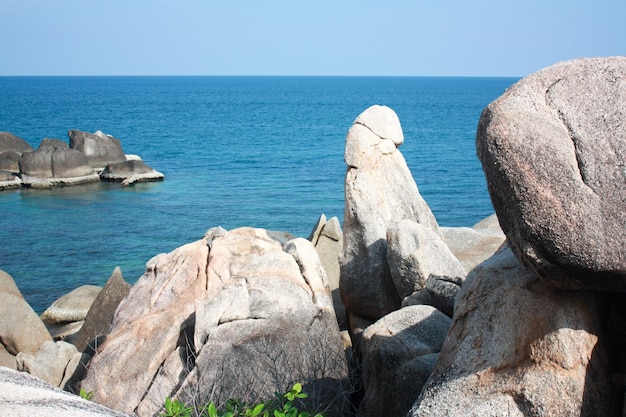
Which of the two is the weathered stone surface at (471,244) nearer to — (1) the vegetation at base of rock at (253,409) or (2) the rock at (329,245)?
(2) the rock at (329,245)

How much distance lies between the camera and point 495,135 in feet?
16.5

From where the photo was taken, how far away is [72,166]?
45969mm

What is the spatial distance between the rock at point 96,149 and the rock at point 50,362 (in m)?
37.2

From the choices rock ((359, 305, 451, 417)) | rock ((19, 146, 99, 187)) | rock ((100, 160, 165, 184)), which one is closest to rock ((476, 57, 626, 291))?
rock ((359, 305, 451, 417))

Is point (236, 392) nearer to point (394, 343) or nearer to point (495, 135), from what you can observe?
point (394, 343)

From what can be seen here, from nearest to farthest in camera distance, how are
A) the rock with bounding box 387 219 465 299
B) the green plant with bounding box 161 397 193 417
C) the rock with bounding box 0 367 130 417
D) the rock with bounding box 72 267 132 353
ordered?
the rock with bounding box 0 367 130 417
the green plant with bounding box 161 397 193 417
the rock with bounding box 387 219 465 299
the rock with bounding box 72 267 132 353

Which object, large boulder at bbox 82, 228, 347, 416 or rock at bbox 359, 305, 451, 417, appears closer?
rock at bbox 359, 305, 451, 417

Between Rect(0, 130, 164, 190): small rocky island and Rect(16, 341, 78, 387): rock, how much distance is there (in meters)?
33.2

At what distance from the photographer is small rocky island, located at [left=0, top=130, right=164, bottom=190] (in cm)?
4497

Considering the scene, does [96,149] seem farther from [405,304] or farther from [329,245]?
[405,304]

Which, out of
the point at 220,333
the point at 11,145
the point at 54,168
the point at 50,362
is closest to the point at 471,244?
the point at 220,333

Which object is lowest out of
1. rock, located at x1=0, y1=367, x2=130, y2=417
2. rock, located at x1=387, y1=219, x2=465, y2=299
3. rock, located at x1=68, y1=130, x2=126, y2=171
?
rock, located at x1=68, y1=130, x2=126, y2=171

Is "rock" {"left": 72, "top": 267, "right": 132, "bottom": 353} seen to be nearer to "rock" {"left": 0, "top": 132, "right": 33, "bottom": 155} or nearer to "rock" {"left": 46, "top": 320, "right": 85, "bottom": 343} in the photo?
"rock" {"left": 46, "top": 320, "right": 85, "bottom": 343}

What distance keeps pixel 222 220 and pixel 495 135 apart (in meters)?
30.3
